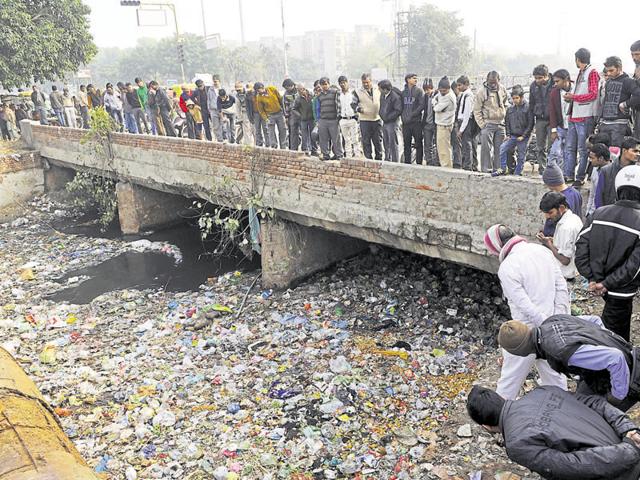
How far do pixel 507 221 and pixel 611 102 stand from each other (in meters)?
1.62

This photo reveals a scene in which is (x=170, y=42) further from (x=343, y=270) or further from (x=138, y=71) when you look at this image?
(x=343, y=270)

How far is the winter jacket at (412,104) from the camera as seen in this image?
7520 mm

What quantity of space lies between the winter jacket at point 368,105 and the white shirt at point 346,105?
327 mm

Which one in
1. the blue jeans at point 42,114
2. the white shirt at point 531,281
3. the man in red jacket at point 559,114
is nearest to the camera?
the white shirt at point 531,281

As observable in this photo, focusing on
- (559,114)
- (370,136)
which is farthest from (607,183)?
(370,136)

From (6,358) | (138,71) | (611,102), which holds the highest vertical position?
(138,71)

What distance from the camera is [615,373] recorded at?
2691 millimetres

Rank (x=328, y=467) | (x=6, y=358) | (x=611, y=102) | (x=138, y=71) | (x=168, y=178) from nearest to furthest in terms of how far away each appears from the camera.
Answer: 1. (x=6, y=358)
2. (x=328, y=467)
3. (x=611, y=102)
4. (x=168, y=178)
5. (x=138, y=71)

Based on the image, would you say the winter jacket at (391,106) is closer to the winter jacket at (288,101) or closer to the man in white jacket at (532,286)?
the winter jacket at (288,101)

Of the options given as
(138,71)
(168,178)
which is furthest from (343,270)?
(138,71)

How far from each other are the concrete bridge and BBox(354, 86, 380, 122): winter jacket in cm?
120

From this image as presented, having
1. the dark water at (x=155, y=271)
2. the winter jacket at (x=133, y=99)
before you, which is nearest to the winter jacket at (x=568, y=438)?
the dark water at (x=155, y=271)

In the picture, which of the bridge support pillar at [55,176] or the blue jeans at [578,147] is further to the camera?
the bridge support pillar at [55,176]

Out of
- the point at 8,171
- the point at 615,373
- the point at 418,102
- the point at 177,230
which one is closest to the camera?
the point at 615,373
